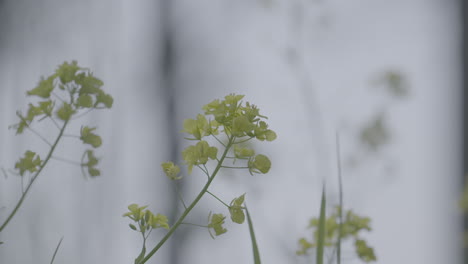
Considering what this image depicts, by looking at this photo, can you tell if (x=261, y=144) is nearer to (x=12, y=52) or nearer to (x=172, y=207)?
(x=172, y=207)

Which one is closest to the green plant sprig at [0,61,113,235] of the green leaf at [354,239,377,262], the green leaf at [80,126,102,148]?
the green leaf at [80,126,102,148]

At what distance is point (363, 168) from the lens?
1.53 metres

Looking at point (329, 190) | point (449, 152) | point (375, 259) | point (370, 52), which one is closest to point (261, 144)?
point (329, 190)

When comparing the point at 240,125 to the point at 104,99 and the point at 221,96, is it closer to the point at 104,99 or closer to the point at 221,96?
the point at 104,99

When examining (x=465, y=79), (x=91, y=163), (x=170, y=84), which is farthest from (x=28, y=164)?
(x=465, y=79)

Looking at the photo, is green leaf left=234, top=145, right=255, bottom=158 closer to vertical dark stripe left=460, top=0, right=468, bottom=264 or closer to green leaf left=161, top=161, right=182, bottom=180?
green leaf left=161, top=161, right=182, bottom=180

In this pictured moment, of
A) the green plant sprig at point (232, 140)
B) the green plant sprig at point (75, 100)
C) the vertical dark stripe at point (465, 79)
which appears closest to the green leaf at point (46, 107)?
the green plant sprig at point (75, 100)

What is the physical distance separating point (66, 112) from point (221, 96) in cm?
128

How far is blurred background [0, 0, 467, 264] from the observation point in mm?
846

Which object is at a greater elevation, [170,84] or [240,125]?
[170,84]

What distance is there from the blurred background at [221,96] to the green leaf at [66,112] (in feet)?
1.04

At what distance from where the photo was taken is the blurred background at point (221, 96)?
33.3 inches

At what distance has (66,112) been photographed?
352 millimetres

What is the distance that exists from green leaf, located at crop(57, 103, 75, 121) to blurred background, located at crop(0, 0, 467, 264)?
316 mm
